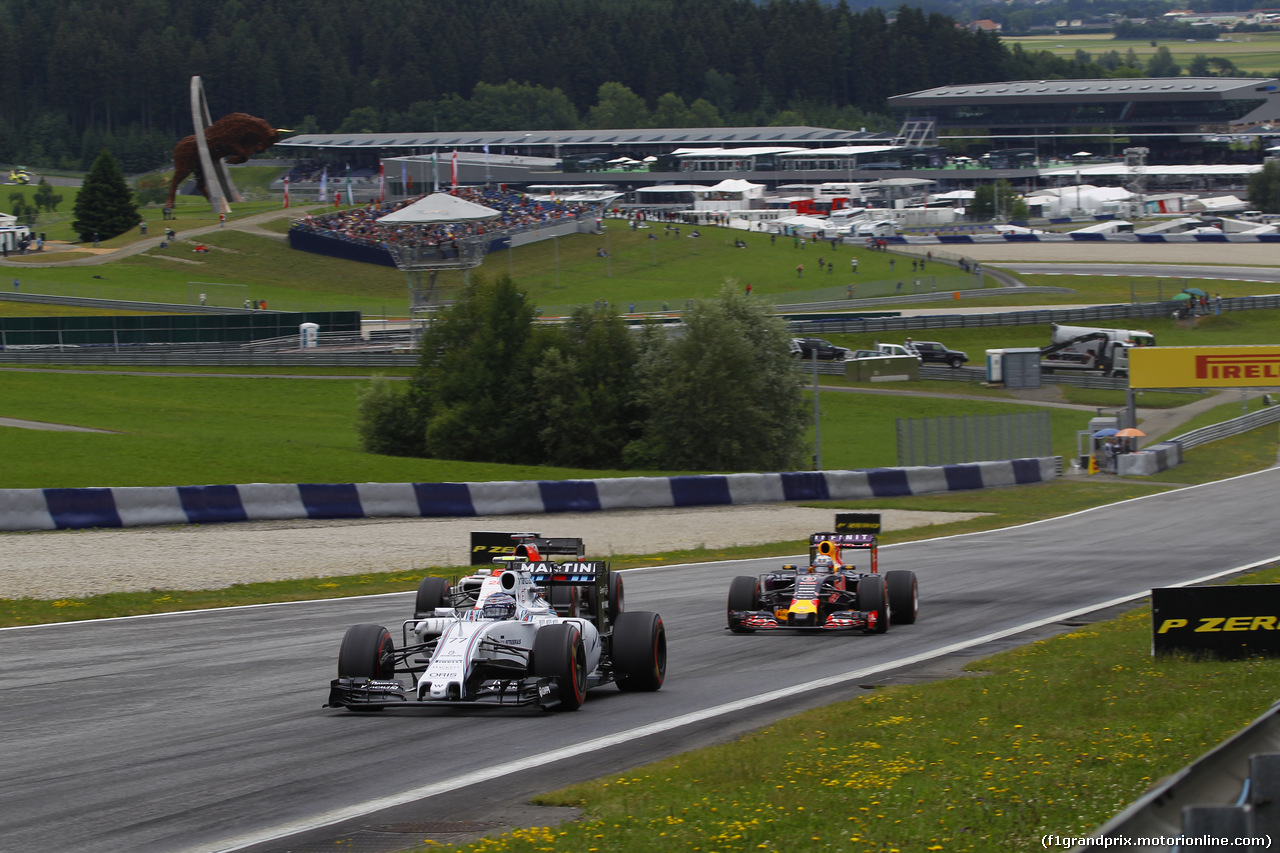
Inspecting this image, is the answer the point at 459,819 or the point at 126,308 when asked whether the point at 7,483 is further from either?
the point at 126,308

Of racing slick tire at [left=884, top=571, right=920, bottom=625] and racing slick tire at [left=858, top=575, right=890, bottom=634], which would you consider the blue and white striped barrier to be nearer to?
racing slick tire at [left=884, top=571, right=920, bottom=625]

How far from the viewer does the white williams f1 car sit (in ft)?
40.4

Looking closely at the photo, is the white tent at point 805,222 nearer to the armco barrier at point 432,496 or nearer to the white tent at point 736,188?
the white tent at point 736,188

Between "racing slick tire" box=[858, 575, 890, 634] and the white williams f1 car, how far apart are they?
4.78 m

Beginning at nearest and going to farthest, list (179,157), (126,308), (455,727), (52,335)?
(455,727), (52,335), (126,308), (179,157)

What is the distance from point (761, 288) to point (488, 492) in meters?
77.0

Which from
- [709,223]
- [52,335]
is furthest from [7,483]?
[709,223]

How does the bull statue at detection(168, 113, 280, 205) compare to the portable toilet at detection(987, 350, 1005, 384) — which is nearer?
the portable toilet at detection(987, 350, 1005, 384)

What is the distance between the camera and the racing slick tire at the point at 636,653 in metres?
13.9

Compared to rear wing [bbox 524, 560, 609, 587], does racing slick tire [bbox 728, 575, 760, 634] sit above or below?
below

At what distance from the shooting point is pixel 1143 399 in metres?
65.9

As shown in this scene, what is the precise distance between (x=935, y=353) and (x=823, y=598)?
56.4 meters

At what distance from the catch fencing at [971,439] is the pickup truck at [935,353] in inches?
875

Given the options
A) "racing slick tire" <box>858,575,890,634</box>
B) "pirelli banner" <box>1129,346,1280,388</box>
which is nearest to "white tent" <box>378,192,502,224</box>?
"pirelli banner" <box>1129,346,1280,388</box>
